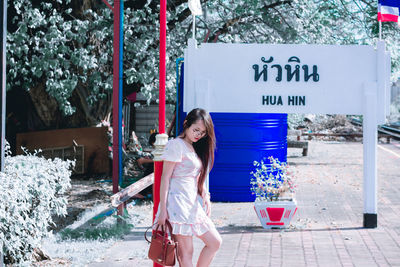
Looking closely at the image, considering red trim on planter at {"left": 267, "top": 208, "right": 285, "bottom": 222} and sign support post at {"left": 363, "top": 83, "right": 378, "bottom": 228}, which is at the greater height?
sign support post at {"left": 363, "top": 83, "right": 378, "bottom": 228}

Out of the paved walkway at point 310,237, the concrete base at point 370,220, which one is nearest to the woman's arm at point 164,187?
the paved walkway at point 310,237

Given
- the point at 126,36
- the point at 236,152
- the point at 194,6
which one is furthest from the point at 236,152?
the point at 194,6

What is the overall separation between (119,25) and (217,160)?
320cm

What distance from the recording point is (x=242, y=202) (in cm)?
1145

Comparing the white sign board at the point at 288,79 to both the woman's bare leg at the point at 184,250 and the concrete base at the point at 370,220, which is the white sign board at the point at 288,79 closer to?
the concrete base at the point at 370,220

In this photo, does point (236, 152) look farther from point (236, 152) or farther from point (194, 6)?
point (194, 6)

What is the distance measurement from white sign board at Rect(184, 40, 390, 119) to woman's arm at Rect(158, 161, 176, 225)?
430 cm

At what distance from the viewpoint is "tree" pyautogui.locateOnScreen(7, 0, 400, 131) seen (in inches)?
501

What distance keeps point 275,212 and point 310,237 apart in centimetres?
64

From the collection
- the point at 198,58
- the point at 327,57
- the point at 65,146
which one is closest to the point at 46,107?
the point at 65,146

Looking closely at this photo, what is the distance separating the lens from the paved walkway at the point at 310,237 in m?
7.03

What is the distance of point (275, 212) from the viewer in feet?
28.7

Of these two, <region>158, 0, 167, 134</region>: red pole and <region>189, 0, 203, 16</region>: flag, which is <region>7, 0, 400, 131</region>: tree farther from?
<region>158, 0, 167, 134</region>: red pole

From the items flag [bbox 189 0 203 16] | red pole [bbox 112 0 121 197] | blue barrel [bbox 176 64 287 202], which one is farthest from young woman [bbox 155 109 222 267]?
blue barrel [bbox 176 64 287 202]
